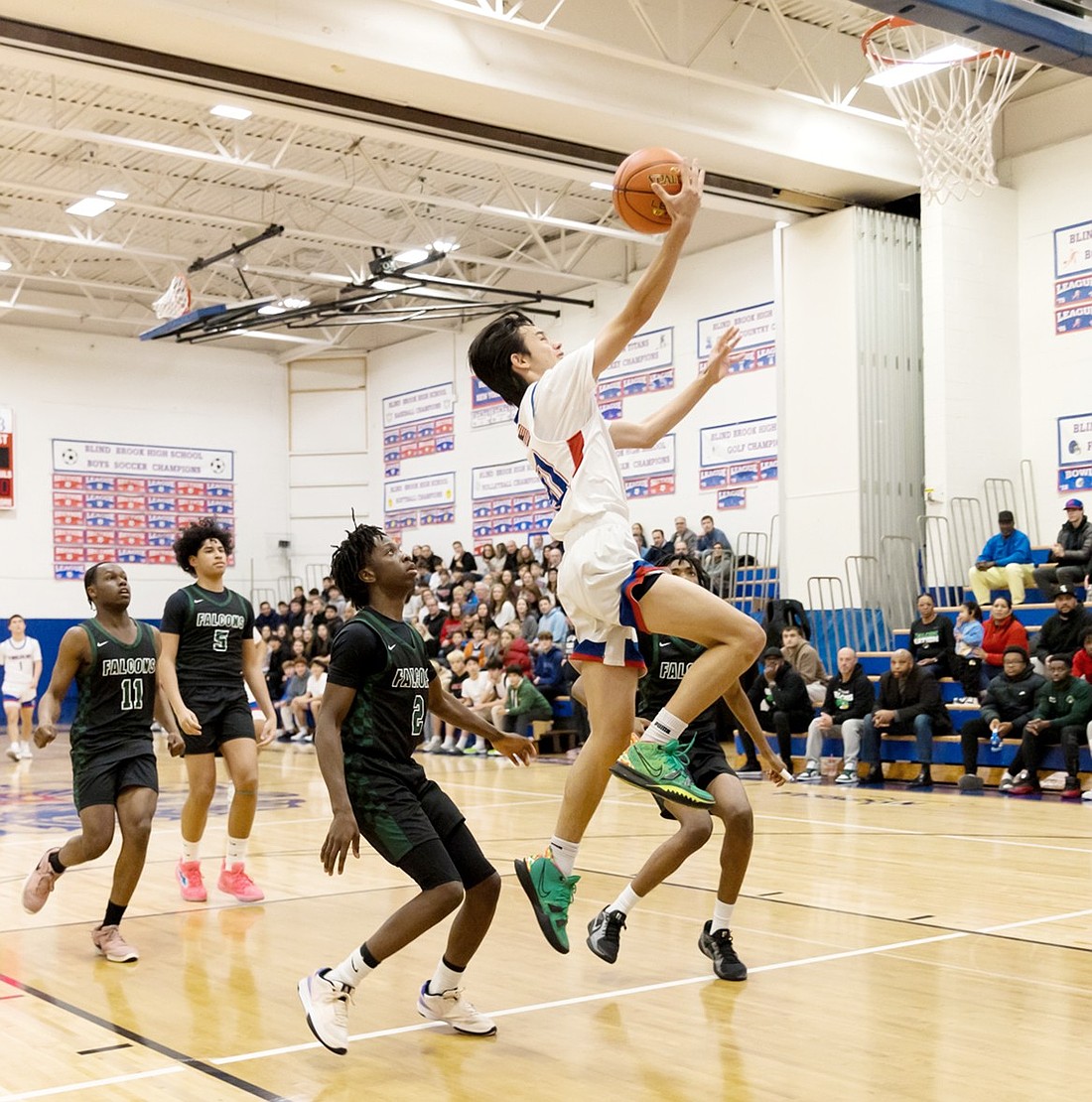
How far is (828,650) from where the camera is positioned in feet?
50.9

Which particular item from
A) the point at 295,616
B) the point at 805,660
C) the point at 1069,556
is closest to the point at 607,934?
the point at 805,660

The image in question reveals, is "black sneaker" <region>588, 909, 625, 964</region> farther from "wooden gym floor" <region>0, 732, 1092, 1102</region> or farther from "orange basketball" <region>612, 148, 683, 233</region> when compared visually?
"orange basketball" <region>612, 148, 683, 233</region>

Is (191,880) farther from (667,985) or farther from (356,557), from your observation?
(356,557)

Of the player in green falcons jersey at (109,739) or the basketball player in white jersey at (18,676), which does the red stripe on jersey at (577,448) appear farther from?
the basketball player in white jersey at (18,676)

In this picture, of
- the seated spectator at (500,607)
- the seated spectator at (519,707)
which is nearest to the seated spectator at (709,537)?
the seated spectator at (500,607)

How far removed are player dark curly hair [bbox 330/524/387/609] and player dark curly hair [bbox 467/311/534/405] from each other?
0.67 m

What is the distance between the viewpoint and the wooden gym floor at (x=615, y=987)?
3805 millimetres

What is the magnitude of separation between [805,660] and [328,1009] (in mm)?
10604

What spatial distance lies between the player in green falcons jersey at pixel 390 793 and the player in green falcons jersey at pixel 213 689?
7.99 feet

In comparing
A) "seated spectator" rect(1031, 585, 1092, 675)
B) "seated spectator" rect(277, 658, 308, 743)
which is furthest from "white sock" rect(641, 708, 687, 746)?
"seated spectator" rect(277, 658, 308, 743)

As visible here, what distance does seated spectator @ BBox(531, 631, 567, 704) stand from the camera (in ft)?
53.8

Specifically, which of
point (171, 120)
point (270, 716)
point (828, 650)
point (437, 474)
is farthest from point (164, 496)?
point (270, 716)

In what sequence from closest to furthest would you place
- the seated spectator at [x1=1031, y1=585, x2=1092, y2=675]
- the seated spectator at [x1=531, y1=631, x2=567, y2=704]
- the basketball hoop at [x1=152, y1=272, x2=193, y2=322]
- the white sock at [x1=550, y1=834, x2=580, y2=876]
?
the white sock at [x1=550, y1=834, x2=580, y2=876], the seated spectator at [x1=1031, y1=585, x2=1092, y2=675], the seated spectator at [x1=531, y1=631, x2=567, y2=704], the basketball hoop at [x1=152, y1=272, x2=193, y2=322]

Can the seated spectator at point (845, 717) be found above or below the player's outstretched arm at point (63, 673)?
below
